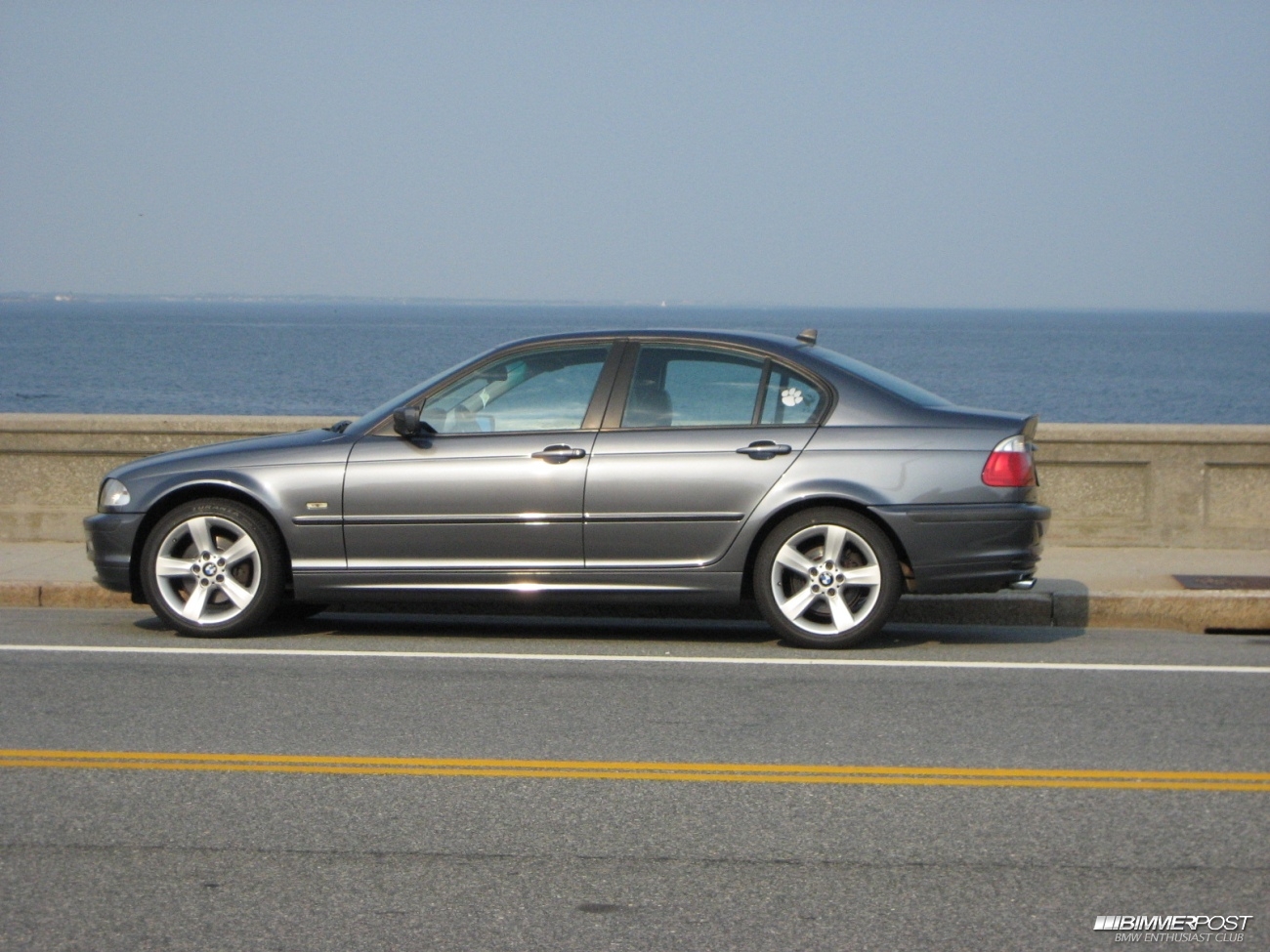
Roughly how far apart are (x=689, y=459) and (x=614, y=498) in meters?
0.43

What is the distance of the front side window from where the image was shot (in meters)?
8.05

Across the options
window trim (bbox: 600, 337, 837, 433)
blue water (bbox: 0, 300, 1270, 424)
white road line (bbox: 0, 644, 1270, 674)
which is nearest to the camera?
white road line (bbox: 0, 644, 1270, 674)

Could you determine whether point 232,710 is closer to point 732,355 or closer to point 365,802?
point 365,802

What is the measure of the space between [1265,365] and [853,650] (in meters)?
98.2

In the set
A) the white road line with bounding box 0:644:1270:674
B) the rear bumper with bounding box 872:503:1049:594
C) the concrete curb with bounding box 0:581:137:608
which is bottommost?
the white road line with bounding box 0:644:1270:674

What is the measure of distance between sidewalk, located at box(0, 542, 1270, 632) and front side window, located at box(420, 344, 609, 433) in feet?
7.71

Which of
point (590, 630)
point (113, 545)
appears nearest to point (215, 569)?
point (113, 545)

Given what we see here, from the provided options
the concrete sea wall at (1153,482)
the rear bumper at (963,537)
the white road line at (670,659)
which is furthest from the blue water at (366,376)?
the white road line at (670,659)

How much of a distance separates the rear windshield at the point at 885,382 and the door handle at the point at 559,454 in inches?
55.0

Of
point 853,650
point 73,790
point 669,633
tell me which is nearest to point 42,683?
point 73,790

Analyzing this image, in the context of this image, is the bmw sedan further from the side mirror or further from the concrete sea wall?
the concrete sea wall

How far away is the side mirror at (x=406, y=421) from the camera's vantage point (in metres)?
7.82

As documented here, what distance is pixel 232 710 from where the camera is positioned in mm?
6340

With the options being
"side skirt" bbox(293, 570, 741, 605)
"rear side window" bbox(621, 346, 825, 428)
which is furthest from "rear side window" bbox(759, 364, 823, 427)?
"side skirt" bbox(293, 570, 741, 605)
